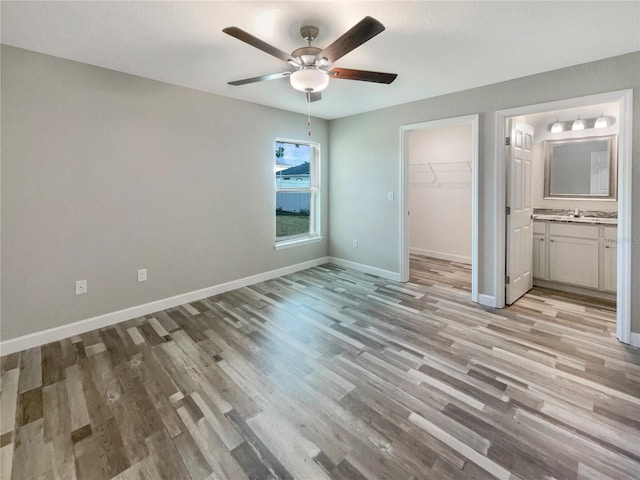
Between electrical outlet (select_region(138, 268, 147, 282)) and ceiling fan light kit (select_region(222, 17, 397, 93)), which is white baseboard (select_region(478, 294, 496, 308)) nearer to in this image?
ceiling fan light kit (select_region(222, 17, 397, 93))

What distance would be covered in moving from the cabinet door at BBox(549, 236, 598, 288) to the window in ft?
11.0

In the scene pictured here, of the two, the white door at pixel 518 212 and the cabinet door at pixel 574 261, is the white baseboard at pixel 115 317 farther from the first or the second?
the cabinet door at pixel 574 261

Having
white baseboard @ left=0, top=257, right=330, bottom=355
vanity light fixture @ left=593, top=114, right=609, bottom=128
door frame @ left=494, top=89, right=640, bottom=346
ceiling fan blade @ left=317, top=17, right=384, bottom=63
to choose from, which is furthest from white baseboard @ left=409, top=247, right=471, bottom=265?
ceiling fan blade @ left=317, top=17, right=384, bottom=63

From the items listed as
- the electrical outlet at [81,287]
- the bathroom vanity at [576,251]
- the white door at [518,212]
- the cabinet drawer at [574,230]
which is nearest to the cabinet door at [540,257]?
the bathroom vanity at [576,251]

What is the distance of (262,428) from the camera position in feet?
5.86

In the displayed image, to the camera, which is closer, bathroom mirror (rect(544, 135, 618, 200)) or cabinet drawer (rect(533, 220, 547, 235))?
bathroom mirror (rect(544, 135, 618, 200))

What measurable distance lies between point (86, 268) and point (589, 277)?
556 cm

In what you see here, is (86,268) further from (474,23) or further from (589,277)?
(589,277)

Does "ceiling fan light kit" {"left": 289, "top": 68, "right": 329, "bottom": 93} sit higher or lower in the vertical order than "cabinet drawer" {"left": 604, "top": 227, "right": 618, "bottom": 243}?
higher

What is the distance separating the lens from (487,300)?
3568 mm

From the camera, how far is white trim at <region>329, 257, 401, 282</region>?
453cm

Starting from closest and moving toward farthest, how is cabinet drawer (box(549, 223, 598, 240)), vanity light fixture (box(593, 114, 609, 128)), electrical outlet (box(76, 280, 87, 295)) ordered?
electrical outlet (box(76, 280, 87, 295)) → cabinet drawer (box(549, 223, 598, 240)) → vanity light fixture (box(593, 114, 609, 128))

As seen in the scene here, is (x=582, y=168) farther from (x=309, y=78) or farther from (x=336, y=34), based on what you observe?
(x=309, y=78)

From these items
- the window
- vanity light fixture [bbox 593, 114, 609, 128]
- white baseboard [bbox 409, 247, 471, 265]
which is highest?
vanity light fixture [bbox 593, 114, 609, 128]
